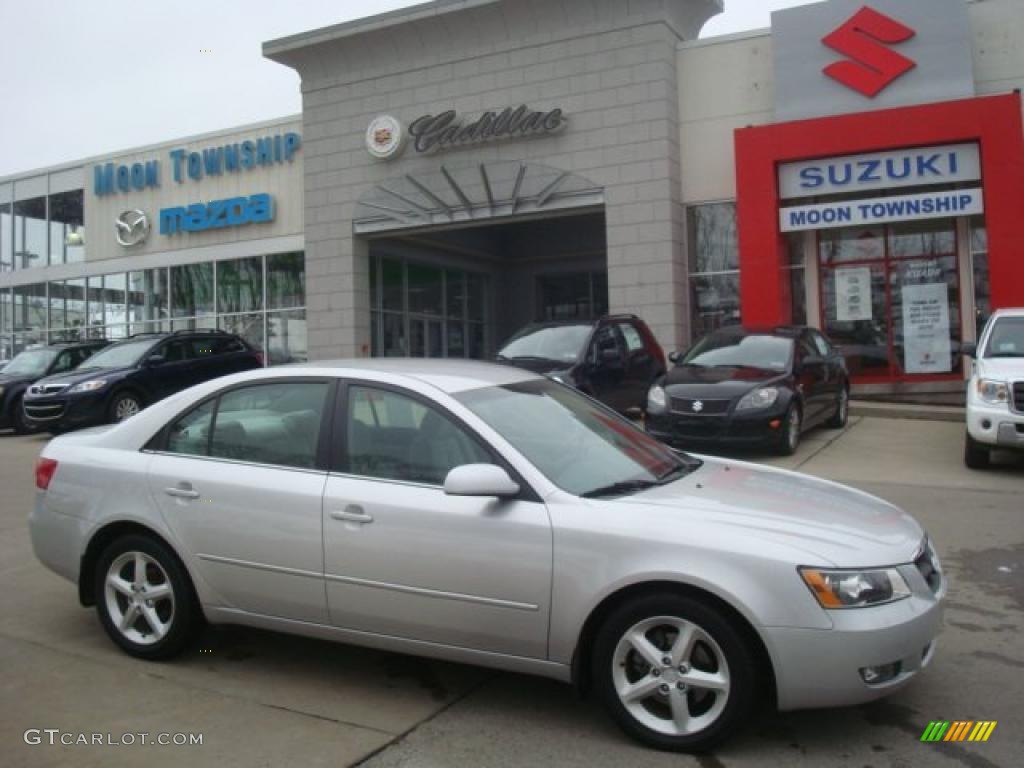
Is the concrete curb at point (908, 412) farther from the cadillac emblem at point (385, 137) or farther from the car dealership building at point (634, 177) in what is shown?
the cadillac emblem at point (385, 137)

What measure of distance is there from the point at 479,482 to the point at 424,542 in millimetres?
404

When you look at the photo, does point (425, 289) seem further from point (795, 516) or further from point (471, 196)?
point (795, 516)

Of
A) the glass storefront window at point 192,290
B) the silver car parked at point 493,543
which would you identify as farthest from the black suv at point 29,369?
the silver car parked at point 493,543

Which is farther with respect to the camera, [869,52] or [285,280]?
[285,280]

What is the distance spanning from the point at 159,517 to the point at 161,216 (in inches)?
873

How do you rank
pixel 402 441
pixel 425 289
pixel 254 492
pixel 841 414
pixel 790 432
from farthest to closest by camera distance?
pixel 425 289
pixel 841 414
pixel 790 432
pixel 254 492
pixel 402 441

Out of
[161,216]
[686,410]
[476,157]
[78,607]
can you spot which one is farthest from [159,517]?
[161,216]

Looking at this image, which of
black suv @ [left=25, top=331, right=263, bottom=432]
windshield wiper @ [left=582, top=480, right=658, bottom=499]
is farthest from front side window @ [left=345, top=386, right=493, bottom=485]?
black suv @ [left=25, top=331, right=263, bottom=432]

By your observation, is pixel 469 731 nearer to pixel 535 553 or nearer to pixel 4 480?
pixel 535 553

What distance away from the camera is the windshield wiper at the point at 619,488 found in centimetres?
379

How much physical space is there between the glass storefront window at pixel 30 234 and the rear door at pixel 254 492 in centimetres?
2666

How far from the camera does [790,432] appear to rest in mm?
10406

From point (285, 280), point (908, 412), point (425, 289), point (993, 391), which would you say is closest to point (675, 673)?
point (993, 391)

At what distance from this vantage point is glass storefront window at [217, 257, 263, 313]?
23297mm
